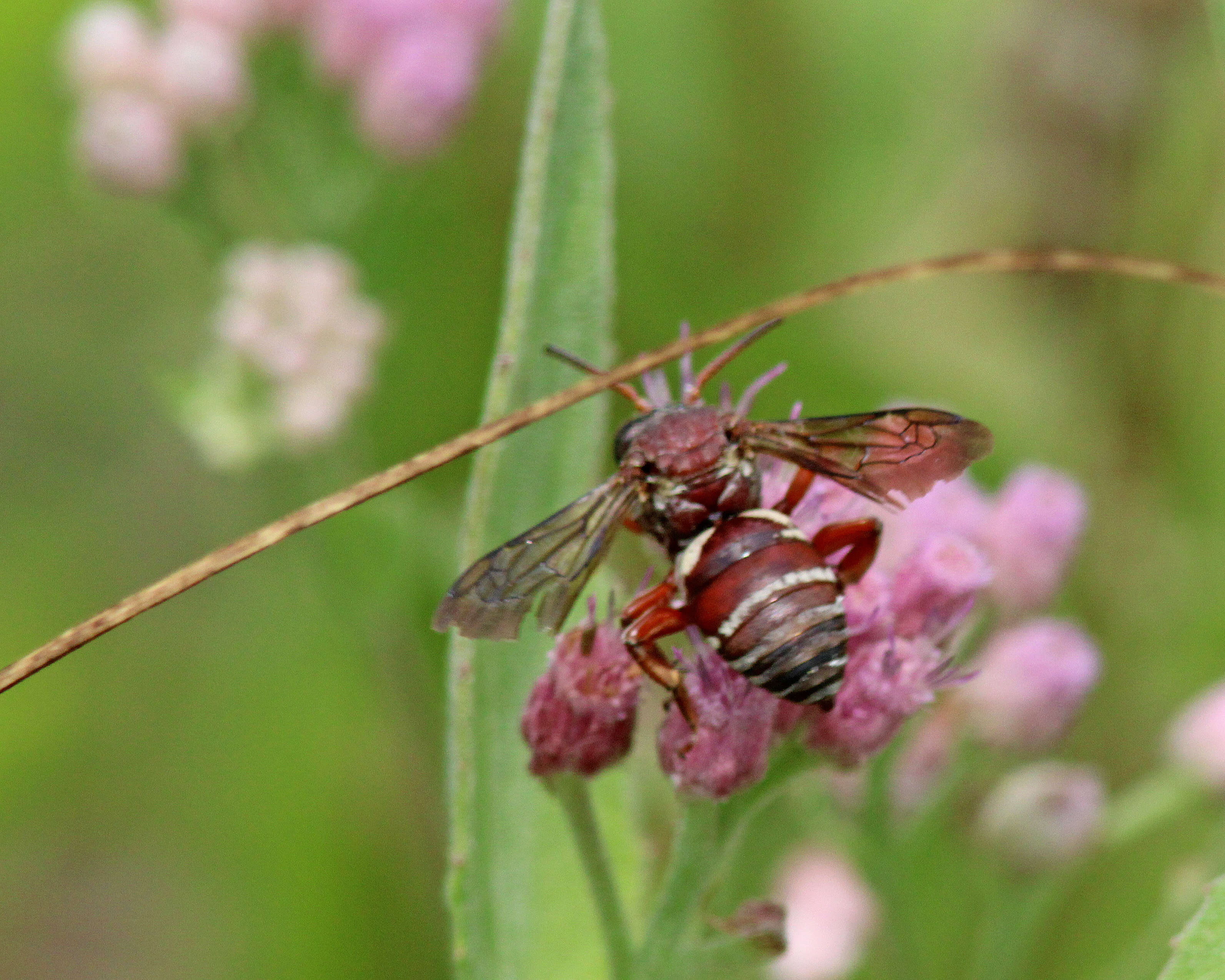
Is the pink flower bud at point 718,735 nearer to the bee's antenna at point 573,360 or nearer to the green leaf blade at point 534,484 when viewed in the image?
the green leaf blade at point 534,484

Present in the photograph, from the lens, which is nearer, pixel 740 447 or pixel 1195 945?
pixel 1195 945

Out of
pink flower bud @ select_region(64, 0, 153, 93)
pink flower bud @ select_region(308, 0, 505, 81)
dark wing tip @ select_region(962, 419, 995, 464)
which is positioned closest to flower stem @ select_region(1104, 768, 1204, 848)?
dark wing tip @ select_region(962, 419, 995, 464)

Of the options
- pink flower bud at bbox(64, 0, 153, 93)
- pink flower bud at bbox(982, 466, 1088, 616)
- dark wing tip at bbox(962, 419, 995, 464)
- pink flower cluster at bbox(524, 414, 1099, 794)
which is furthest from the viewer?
pink flower bud at bbox(64, 0, 153, 93)

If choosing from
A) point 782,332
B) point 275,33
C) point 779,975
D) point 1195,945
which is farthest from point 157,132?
point 1195,945

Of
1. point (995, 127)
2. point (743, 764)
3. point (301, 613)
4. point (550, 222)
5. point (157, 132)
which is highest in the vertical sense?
point (995, 127)

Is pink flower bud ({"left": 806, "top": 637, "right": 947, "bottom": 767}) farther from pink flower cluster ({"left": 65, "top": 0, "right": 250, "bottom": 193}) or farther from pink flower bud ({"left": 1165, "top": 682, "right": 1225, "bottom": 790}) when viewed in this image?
pink flower cluster ({"left": 65, "top": 0, "right": 250, "bottom": 193})

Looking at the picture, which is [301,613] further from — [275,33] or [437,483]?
[275,33]
